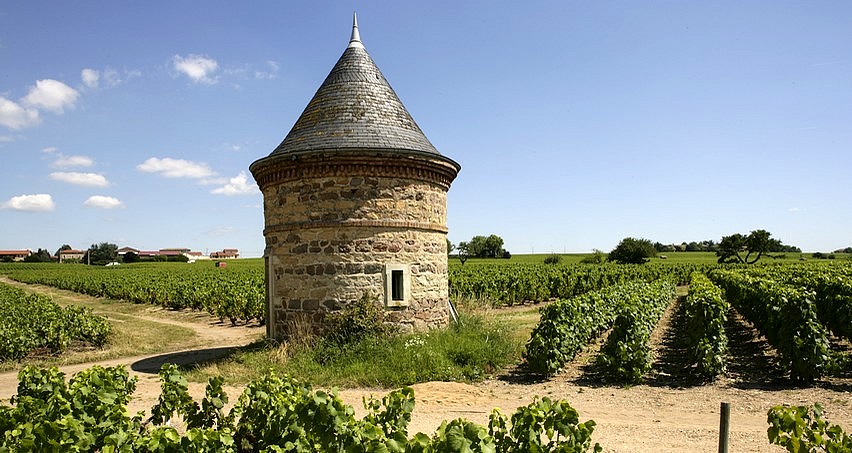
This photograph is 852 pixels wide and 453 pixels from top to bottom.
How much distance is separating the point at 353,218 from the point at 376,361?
2898 mm

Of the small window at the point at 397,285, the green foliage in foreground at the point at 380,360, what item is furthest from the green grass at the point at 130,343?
the small window at the point at 397,285

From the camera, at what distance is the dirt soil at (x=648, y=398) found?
22.7 ft

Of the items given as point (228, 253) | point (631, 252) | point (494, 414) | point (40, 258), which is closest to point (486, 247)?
point (631, 252)

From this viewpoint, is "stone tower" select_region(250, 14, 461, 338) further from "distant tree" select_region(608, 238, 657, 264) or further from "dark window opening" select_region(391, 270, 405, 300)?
"distant tree" select_region(608, 238, 657, 264)

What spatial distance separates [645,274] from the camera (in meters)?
40.0

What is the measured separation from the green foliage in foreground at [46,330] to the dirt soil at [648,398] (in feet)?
5.22

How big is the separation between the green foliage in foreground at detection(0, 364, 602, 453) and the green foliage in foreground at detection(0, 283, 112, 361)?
973cm

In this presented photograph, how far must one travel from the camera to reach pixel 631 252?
6888 centimetres

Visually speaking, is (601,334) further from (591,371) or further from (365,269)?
(365,269)

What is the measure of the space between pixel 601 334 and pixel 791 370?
21.6 feet

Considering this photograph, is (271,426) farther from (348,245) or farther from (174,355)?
(174,355)

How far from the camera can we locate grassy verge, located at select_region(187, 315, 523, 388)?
31.9ft

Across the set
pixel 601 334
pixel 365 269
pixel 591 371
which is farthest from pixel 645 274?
pixel 365 269

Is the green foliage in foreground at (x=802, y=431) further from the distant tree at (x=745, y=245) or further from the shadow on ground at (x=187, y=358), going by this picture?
the distant tree at (x=745, y=245)
